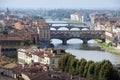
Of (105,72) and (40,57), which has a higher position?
(105,72)

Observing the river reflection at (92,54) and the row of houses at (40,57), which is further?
the river reflection at (92,54)

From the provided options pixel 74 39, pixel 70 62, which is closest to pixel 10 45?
pixel 70 62

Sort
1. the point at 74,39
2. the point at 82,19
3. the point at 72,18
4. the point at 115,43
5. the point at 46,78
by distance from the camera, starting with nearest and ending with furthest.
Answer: the point at 46,78 → the point at 115,43 → the point at 74,39 → the point at 82,19 → the point at 72,18

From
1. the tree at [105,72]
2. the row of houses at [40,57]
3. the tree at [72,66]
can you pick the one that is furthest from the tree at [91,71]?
the row of houses at [40,57]

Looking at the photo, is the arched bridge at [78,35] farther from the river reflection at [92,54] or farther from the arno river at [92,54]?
the river reflection at [92,54]

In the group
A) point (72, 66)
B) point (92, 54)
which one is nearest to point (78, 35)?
point (92, 54)

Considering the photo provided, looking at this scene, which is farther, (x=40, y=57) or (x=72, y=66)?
(x=40, y=57)

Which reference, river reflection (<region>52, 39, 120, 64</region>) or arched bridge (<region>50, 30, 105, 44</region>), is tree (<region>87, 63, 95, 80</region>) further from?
arched bridge (<region>50, 30, 105, 44</region>)

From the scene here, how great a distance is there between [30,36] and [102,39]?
604 cm

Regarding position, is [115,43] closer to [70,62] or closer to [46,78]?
[70,62]

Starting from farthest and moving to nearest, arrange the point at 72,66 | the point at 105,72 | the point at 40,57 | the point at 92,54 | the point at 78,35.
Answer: the point at 78,35 → the point at 92,54 → the point at 40,57 → the point at 72,66 → the point at 105,72

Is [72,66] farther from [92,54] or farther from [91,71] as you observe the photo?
[92,54]

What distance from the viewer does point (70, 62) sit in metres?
11.3

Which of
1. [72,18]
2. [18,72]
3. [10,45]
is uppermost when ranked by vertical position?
[18,72]
